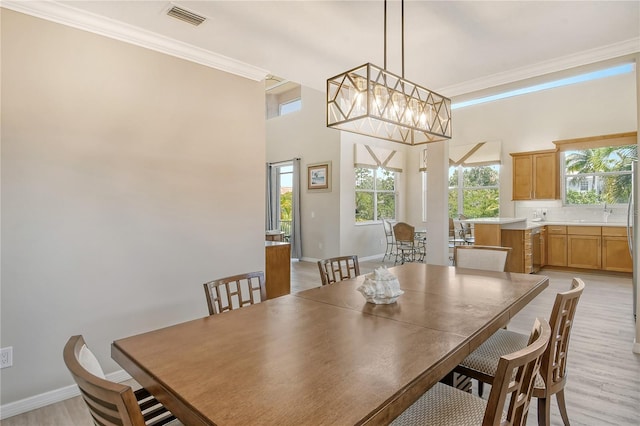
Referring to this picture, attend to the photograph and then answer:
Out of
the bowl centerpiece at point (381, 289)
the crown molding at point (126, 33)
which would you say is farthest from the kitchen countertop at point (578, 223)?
the crown molding at point (126, 33)

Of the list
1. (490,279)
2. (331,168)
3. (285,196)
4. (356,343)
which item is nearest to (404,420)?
(356,343)

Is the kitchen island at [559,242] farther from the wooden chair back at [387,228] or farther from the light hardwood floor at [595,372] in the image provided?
the wooden chair back at [387,228]

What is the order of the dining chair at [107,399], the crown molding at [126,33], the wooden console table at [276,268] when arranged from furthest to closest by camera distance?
the wooden console table at [276,268], the crown molding at [126,33], the dining chair at [107,399]

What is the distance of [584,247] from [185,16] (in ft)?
22.9

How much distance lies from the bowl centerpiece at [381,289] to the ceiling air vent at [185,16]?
213cm

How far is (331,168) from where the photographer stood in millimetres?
7262

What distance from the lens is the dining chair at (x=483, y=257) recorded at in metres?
2.85

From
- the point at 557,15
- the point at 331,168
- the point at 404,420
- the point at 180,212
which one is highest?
the point at 557,15

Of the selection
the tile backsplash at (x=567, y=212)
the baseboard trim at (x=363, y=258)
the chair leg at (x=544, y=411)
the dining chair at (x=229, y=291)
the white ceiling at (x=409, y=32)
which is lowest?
the baseboard trim at (x=363, y=258)

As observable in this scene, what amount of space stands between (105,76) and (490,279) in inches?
121

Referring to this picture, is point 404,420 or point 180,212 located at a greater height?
point 180,212

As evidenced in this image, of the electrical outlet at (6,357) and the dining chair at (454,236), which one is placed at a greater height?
the dining chair at (454,236)

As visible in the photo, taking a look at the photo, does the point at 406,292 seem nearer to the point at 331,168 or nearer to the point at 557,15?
the point at 557,15

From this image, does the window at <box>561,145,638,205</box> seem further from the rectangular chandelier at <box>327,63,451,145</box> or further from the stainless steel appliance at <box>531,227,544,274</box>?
the rectangular chandelier at <box>327,63,451,145</box>
